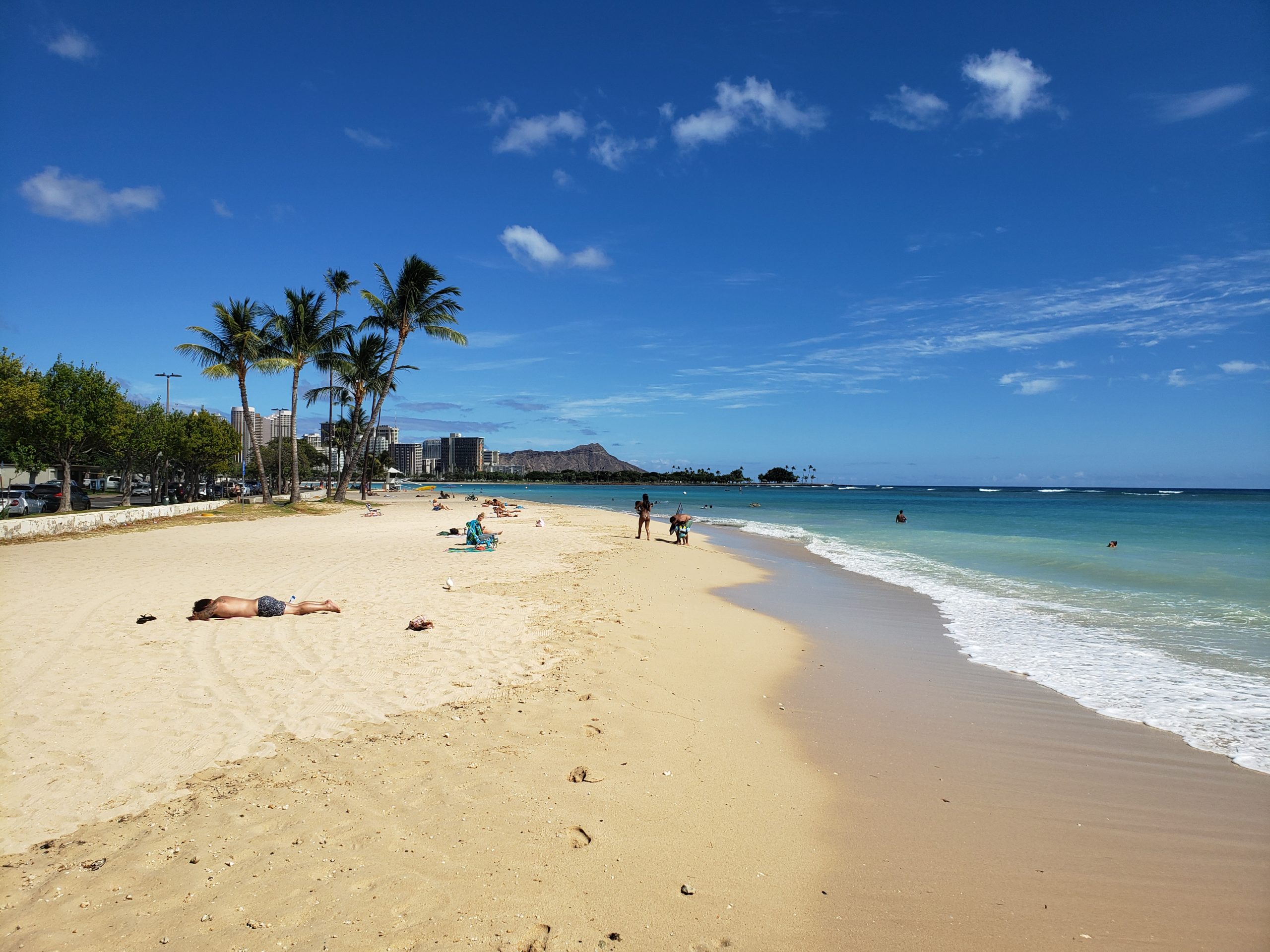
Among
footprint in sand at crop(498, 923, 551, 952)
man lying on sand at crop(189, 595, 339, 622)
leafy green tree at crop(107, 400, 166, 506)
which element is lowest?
footprint in sand at crop(498, 923, 551, 952)

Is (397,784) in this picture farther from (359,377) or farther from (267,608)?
(359,377)

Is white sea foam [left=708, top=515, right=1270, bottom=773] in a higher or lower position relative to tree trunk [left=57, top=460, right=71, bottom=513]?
lower

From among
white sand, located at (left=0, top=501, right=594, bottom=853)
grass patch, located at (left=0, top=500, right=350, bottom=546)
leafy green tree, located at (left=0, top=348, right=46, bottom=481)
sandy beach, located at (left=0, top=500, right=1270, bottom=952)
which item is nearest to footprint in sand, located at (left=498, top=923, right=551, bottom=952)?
sandy beach, located at (left=0, top=500, right=1270, bottom=952)

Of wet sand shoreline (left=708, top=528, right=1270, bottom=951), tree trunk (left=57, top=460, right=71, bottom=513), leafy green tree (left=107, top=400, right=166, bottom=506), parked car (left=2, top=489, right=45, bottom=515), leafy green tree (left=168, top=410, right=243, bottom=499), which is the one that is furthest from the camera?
leafy green tree (left=168, top=410, right=243, bottom=499)

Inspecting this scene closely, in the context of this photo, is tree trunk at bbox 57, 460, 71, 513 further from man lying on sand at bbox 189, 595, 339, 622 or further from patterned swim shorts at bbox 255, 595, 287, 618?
patterned swim shorts at bbox 255, 595, 287, 618

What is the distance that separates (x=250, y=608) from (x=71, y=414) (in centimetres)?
2102

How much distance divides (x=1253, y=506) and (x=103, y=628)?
301 feet

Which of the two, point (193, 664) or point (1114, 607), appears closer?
point (193, 664)

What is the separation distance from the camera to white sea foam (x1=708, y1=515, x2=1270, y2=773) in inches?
199

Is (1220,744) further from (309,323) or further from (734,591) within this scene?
(309,323)

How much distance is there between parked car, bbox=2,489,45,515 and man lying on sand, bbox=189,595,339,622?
1999 cm

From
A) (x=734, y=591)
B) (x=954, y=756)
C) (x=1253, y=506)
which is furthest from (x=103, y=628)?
(x=1253, y=506)

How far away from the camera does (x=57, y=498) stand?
85.4 ft

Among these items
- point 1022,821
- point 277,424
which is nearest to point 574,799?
point 1022,821
